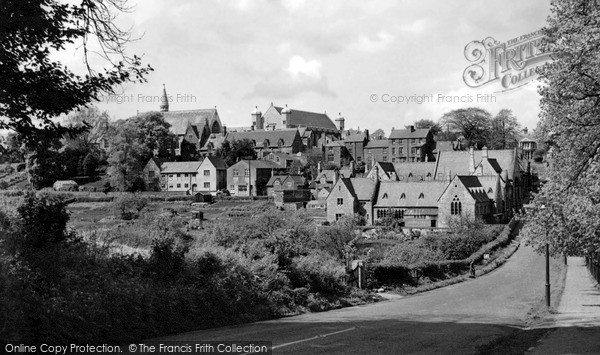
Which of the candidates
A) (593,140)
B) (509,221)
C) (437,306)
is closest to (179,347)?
(593,140)

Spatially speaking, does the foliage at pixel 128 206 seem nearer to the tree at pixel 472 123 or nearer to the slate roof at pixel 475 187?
the slate roof at pixel 475 187

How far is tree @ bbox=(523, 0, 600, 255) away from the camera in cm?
1702

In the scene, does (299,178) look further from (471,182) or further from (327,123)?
(327,123)

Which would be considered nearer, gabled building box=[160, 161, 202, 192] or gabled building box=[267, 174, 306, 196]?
gabled building box=[267, 174, 306, 196]

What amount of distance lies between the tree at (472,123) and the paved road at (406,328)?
111716 millimetres

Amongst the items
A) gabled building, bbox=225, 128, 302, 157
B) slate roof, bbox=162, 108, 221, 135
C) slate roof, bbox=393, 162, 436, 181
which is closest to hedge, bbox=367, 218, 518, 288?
slate roof, bbox=393, 162, 436, 181

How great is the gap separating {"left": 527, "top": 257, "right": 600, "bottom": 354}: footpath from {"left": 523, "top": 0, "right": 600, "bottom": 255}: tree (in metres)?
3.03

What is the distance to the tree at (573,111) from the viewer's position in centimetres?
1702

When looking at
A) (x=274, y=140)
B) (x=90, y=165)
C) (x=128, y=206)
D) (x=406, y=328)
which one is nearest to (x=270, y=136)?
(x=274, y=140)

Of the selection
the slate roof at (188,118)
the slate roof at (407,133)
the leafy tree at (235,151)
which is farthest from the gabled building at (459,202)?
the slate roof at (188,118)

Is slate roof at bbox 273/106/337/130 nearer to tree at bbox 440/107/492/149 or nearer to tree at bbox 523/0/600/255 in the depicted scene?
tree at bbox 440/107/492/149

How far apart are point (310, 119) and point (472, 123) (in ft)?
140

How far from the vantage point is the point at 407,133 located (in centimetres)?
12125

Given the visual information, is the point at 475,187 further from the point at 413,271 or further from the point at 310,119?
the point at 310,119
